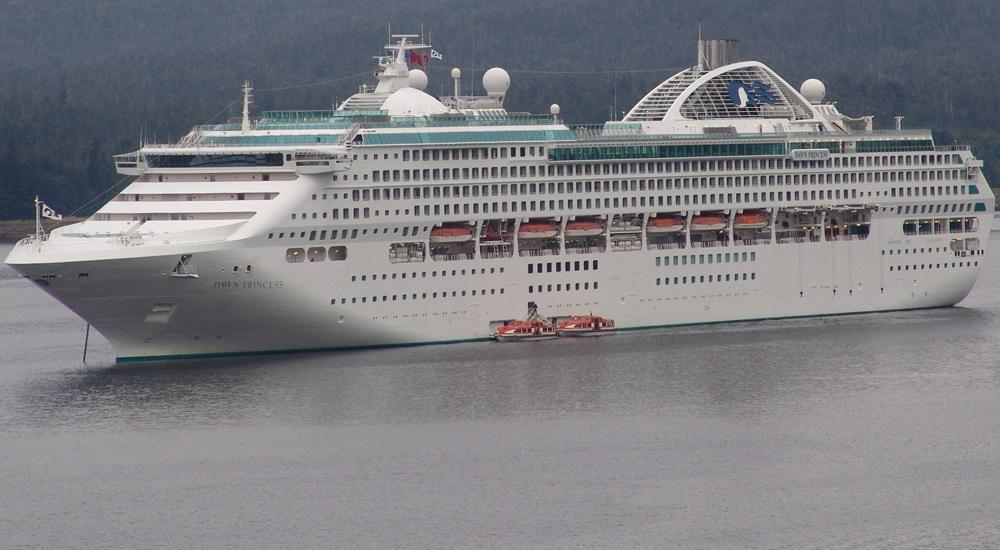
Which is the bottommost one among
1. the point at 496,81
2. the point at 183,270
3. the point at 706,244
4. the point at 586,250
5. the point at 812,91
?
the point at 183,270

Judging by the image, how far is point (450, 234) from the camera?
55812 mm

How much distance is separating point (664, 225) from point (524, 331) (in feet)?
20.6

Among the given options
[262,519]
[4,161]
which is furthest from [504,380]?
[4,161]

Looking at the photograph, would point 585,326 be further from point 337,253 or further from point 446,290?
point 337,253

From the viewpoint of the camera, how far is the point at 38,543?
36.0 metres

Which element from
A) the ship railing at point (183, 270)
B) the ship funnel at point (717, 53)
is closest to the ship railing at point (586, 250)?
the ship funnel at point (717, 53)

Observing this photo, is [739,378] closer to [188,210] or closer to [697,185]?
[697,185]

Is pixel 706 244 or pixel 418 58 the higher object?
pixel 418 58

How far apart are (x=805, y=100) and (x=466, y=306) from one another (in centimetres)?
1598

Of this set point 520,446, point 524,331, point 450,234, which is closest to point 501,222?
point 450,234

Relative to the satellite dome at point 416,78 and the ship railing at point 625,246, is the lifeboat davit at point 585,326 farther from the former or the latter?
the satellite dome at point 416,78

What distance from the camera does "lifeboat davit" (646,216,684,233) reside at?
195 feet

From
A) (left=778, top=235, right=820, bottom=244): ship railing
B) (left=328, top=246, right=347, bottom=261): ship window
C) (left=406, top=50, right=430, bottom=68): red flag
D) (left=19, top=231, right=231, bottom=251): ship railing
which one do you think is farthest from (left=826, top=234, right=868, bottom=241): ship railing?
(left=19, top=231, right=231, bottom=251): ship railing

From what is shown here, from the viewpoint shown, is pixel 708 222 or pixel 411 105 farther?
→ pixel 708 222
